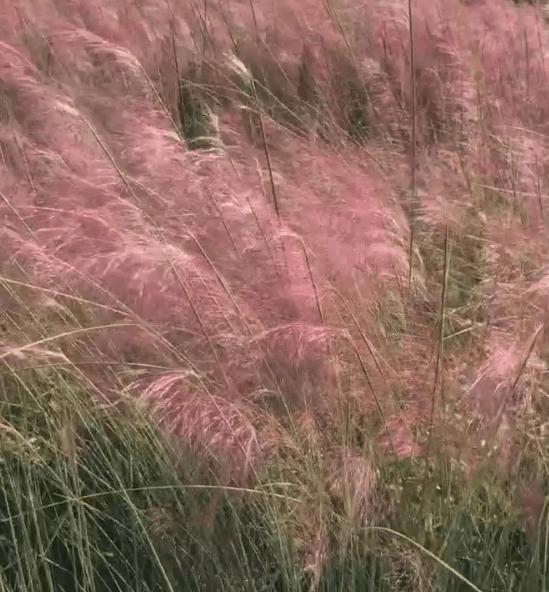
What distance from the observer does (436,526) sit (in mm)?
1490

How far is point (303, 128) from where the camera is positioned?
2926 mm

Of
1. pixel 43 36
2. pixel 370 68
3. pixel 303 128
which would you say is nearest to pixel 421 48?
pixel 370 68

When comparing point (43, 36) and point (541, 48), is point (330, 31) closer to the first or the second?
point (541, 48)

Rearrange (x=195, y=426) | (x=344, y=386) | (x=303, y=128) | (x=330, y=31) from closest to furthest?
(x=195, y=426) → (x=344, y=386) → (x=303, y=128) → (x=330, y=31)

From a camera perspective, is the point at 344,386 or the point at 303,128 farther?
the point at 303,128

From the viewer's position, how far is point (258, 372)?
1.53 metres

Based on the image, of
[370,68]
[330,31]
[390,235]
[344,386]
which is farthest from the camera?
[330,31]

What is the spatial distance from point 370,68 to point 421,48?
253 millimetres

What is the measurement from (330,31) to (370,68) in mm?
523

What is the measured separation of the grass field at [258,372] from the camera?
1442 millimetres

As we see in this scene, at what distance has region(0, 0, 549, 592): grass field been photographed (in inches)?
56.8

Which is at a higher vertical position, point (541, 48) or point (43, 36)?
point (43, 36)

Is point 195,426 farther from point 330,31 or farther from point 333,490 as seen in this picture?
point 330,31

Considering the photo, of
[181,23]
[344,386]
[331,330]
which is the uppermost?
[181,23]
